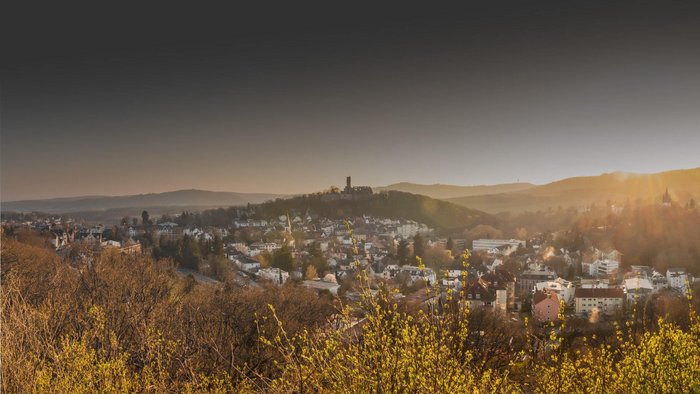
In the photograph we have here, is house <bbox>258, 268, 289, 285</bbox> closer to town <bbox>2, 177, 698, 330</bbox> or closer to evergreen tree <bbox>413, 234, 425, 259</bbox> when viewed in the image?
town <bbox>2, 177, 698, 330</bbox>

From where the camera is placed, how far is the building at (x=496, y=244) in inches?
1851

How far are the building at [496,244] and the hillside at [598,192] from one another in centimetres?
740

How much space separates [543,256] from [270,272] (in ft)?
71.8

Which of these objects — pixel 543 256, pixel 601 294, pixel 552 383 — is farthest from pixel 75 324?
pixel 543 256

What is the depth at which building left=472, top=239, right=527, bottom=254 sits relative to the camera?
4702cm

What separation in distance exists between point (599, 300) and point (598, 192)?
31.3 m

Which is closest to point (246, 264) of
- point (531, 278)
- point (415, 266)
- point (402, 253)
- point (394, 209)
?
point (402, 253)

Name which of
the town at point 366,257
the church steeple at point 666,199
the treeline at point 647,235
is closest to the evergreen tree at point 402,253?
the town at point 366,257

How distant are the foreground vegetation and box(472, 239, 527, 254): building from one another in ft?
92.0

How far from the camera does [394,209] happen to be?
2429 inches

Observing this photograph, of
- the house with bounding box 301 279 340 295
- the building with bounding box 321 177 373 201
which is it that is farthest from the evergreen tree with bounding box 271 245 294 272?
the building with bounding box 321 177 373 201

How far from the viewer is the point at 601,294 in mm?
26906

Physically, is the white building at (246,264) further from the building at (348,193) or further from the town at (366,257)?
the building at (348,193)

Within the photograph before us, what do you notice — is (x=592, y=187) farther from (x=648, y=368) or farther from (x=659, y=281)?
(x=648, y=368)
